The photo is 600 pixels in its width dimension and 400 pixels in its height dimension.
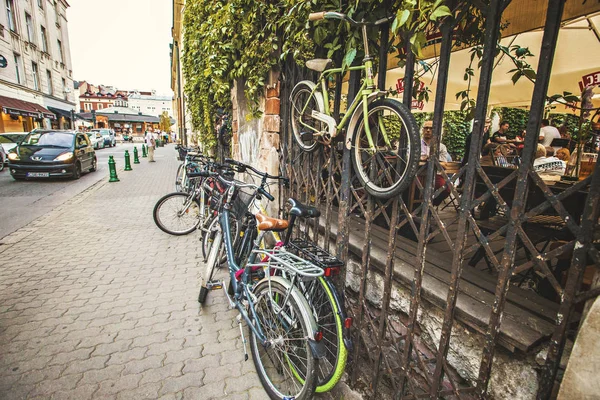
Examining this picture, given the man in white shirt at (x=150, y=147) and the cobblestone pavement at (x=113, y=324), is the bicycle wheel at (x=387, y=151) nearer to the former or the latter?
the cobblestone pavement at (x=113, y=324)

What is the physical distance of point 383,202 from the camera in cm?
198

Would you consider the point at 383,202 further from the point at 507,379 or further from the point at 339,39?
the point at 339,39

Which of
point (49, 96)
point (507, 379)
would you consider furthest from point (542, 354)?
point (49, 96)

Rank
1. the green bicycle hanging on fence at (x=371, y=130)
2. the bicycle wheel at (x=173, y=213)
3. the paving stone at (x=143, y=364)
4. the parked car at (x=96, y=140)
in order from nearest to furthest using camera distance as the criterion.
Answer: the green bicycle hanging on fence at (x=371, y=130), the paving stone at (x=143, y=364), the bicycle wheel at (x=173, y=213), the parked car at (x=96, y=140)

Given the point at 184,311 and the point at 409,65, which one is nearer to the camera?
the point at 409,65

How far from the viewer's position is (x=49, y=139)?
10602 millimetres

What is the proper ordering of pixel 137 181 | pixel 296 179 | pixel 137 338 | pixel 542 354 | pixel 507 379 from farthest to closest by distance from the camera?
pixel 137 181 < pixel 296 179 < pixel 137 338 < pixel 507 379 < pixel 542 354

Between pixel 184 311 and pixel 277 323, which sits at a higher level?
pixel 277 323

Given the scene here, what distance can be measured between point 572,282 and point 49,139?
14.0 meters

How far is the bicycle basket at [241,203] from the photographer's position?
2900 millimetres

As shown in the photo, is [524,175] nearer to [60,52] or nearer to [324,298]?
[324,298]

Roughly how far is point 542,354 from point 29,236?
6.90 m

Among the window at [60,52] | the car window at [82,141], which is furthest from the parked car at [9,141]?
the window at [60,52]

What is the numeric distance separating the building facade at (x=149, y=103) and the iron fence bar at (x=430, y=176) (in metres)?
97.8
